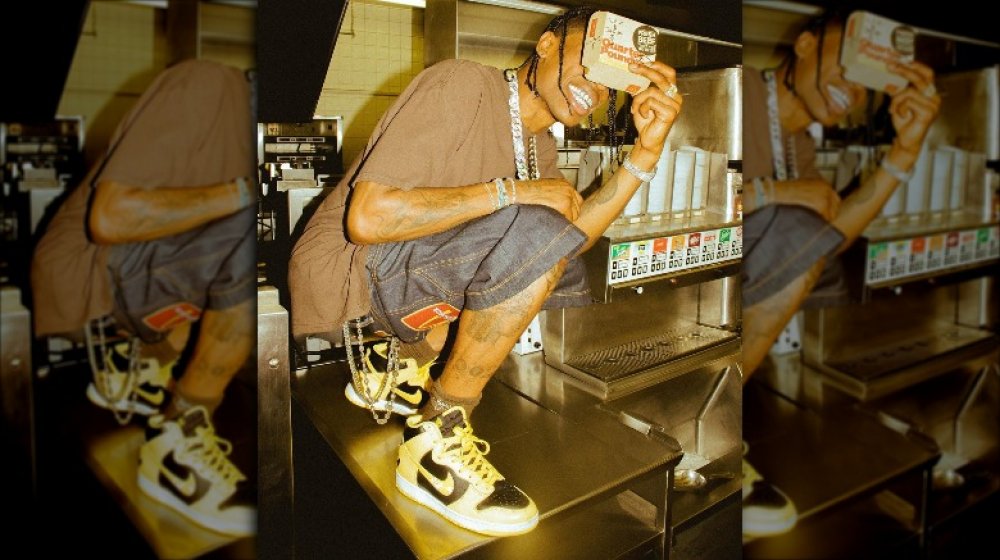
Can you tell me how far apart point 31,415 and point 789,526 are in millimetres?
1803

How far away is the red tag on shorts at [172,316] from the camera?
4.50ft

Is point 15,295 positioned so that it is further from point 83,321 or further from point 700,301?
point 700,301

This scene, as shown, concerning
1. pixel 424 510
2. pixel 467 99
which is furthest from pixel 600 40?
pixel 424 510

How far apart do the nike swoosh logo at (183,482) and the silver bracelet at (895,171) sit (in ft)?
6.12

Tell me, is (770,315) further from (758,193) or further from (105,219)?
(105,219)

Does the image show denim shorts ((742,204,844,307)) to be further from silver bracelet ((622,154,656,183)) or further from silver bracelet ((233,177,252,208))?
silver bracelet ((233,177,252,208))

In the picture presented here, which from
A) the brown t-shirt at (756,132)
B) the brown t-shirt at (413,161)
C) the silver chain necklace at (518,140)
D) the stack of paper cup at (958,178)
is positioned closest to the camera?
the brown t-shirt at (413,161)

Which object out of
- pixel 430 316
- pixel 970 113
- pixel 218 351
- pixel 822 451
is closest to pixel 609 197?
pixel 430 316

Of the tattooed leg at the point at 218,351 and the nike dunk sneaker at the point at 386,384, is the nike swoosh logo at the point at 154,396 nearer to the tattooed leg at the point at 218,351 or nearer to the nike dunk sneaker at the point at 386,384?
the tattooed leg at the point at 218,351

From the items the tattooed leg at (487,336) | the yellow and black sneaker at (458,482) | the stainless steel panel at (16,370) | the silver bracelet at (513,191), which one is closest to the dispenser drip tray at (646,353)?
the tattooed leg at (487,336)

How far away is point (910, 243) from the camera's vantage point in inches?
78.7

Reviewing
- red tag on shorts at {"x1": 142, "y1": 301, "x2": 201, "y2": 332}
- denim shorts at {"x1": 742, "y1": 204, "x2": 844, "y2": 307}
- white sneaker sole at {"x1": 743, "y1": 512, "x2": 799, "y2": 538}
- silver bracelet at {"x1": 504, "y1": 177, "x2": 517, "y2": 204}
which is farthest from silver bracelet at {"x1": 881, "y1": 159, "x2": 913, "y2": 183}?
red tag on shorts at {"x1": 142, "y1": 301, "x2": 201, "y2": 332}

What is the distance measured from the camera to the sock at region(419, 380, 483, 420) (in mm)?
1380

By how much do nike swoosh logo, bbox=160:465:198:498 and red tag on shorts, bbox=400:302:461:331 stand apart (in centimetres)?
55
